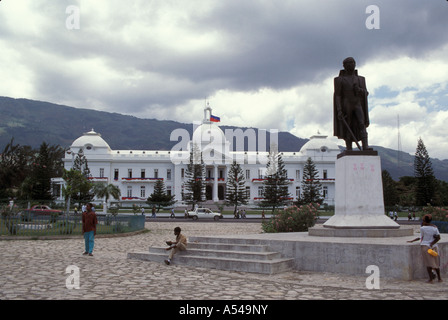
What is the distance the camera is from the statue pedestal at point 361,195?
8.91 meters

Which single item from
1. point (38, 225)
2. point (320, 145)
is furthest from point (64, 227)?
point (320, 145)

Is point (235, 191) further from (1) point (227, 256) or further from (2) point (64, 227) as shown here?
(1) point (227, 256)

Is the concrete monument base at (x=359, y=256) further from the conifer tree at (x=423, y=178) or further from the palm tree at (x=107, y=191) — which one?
the conifer tree at (x=423, y=178)

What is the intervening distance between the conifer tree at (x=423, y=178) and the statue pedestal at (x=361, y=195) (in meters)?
44.8

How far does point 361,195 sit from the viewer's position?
9.02 meters

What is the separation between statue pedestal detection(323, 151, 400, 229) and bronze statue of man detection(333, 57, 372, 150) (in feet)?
1.65

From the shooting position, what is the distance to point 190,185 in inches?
2128

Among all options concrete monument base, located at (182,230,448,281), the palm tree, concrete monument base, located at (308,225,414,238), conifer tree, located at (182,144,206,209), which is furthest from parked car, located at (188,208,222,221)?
Answer: concrete monument base, located at (182,230,448,281)

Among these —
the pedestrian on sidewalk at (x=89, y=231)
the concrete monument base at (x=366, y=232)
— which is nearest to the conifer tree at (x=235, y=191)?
the pedestrian on sidewalk at (x=89, y=231)

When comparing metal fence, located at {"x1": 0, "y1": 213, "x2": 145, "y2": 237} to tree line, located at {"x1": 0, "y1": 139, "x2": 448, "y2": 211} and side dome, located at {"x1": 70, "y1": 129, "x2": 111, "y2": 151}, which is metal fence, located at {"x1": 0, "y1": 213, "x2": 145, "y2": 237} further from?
side dome, located at {"x1": 70, "y1": 129, "x2": 111, "y2": 151}

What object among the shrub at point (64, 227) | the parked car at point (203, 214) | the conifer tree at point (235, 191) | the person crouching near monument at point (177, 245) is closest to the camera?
the person crouching near monument at point (177, 245)
